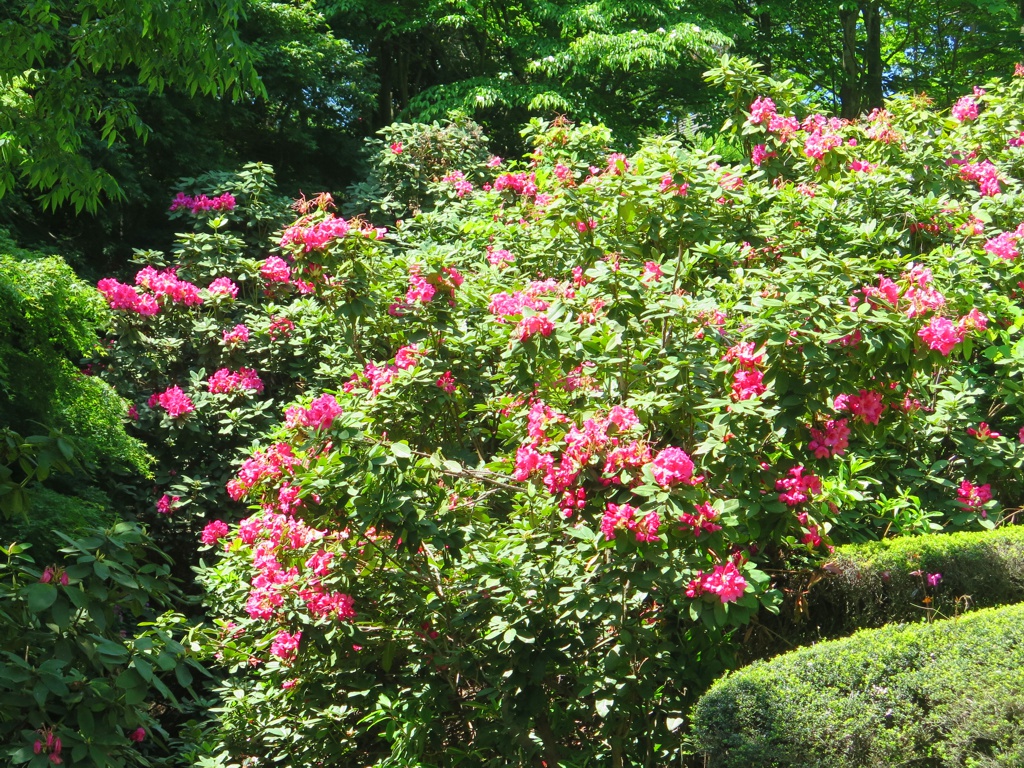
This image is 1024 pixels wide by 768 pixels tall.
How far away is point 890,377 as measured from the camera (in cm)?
338

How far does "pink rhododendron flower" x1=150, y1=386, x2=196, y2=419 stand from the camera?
638 cm

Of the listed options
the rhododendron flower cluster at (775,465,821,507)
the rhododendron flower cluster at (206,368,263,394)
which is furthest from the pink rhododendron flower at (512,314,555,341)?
the rhododendron flower cluster at (206,368,263,394)

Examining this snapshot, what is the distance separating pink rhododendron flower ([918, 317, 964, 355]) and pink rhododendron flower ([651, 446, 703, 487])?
0.91 m

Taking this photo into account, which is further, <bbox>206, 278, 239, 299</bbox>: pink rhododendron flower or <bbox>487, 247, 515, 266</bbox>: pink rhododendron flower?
<bbox>206, 278, 239, 299</bbox>: pink rhododendron flower

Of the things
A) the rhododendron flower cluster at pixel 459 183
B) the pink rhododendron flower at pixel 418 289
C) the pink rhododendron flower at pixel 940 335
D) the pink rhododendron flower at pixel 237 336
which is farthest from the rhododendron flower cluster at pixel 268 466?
the rhododendron flower cluster at pixel 459 183

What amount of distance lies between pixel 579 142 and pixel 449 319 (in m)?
2.19

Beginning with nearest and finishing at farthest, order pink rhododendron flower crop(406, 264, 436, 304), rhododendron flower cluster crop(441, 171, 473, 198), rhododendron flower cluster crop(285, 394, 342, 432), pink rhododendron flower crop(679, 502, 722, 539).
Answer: pink rhododendron flower crop(679, 502, 722, 539)
rhododendron flower cluster crop(285, 394, 342, 432)
pink rhododendron flower crop(406, 264, 436, 304)
rhododendron flower cluster crop(441, 171, 473, 198)

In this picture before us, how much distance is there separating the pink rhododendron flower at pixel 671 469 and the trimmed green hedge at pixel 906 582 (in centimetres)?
128

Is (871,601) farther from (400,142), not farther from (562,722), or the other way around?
(400,142)

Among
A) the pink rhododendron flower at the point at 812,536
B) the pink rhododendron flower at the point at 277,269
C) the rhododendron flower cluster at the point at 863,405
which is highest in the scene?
the rhododendron flower cluster at the point at 863,405

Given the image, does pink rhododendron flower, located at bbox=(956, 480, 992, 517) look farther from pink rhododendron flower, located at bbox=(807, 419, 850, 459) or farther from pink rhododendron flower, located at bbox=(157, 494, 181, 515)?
pink rhododendron flower, located at bbox=(157, 494, 181, 515)

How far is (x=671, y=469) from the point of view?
3020mm

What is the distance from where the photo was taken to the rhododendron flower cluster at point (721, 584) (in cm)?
310

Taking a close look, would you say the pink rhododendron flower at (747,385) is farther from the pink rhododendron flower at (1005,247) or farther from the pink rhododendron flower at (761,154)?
the pink rhododendron flower at (761,154)
